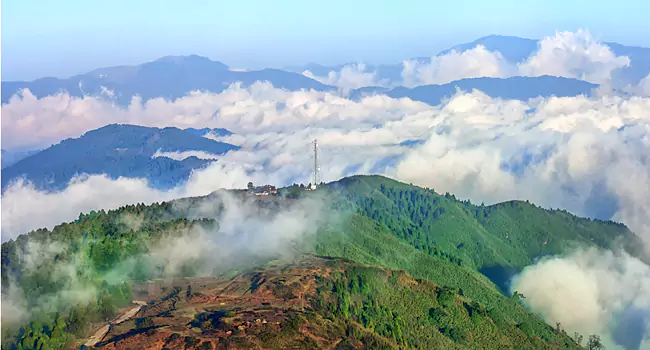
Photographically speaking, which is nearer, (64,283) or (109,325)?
(109,325)

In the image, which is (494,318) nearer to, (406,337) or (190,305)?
(406,337)

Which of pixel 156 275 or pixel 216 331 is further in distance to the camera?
pixel 156 275

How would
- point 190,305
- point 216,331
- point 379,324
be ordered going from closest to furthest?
point 216,331 → point 190,305 → point 379,324

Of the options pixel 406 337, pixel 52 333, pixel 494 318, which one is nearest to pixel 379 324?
pixel 406 337

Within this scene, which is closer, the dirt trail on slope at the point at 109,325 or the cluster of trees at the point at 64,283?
the dirt trail on slope at the point at 109,325

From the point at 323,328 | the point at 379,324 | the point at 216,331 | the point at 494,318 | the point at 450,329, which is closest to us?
the point at 216,331

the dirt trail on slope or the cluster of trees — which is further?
the cluster of trees

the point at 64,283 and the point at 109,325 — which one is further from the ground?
the point at 109,325

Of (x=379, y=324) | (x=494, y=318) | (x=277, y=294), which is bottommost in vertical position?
(x=494, y=318)
